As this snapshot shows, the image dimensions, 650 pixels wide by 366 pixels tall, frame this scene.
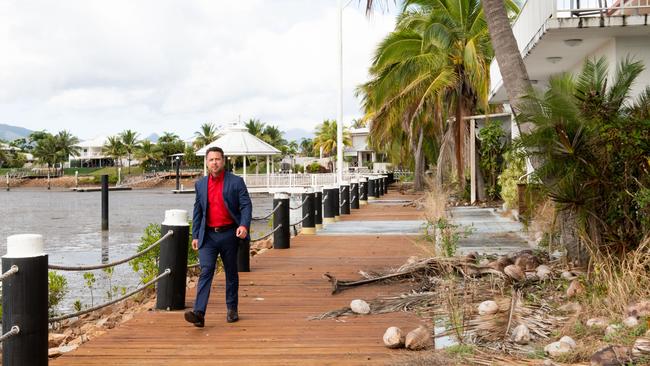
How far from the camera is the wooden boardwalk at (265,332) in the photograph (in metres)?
6.50

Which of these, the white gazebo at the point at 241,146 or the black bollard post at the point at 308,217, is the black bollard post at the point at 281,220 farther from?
the white gazebo at the point at 241,146

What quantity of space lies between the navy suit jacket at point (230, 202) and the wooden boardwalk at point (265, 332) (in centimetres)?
98

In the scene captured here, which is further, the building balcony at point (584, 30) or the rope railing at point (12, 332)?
the building balcony at point (584, 30)

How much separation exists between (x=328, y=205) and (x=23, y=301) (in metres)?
16.4

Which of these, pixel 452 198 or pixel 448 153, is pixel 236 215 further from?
pixel 448 153

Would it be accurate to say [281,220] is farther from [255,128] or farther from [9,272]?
[255,128]

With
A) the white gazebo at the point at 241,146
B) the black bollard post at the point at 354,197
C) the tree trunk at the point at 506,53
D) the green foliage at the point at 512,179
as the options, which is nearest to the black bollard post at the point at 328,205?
the green foliage at the point at 512,179

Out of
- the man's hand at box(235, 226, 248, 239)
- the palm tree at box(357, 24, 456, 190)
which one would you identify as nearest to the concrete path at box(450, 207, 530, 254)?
the man's hand at box(235, 226, 248, 239)

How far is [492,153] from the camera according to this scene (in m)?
24.7

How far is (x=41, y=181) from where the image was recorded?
135 metres

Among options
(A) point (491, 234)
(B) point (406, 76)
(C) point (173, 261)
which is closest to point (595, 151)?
(C) point (173, 261)

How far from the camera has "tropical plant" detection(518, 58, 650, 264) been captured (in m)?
7.76

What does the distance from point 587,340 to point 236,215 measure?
345cm

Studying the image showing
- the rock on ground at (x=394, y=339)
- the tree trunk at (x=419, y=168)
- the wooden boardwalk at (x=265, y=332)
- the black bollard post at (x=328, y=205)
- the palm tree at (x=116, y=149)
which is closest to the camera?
the wooden boardwalk at (x=265, y=332)
